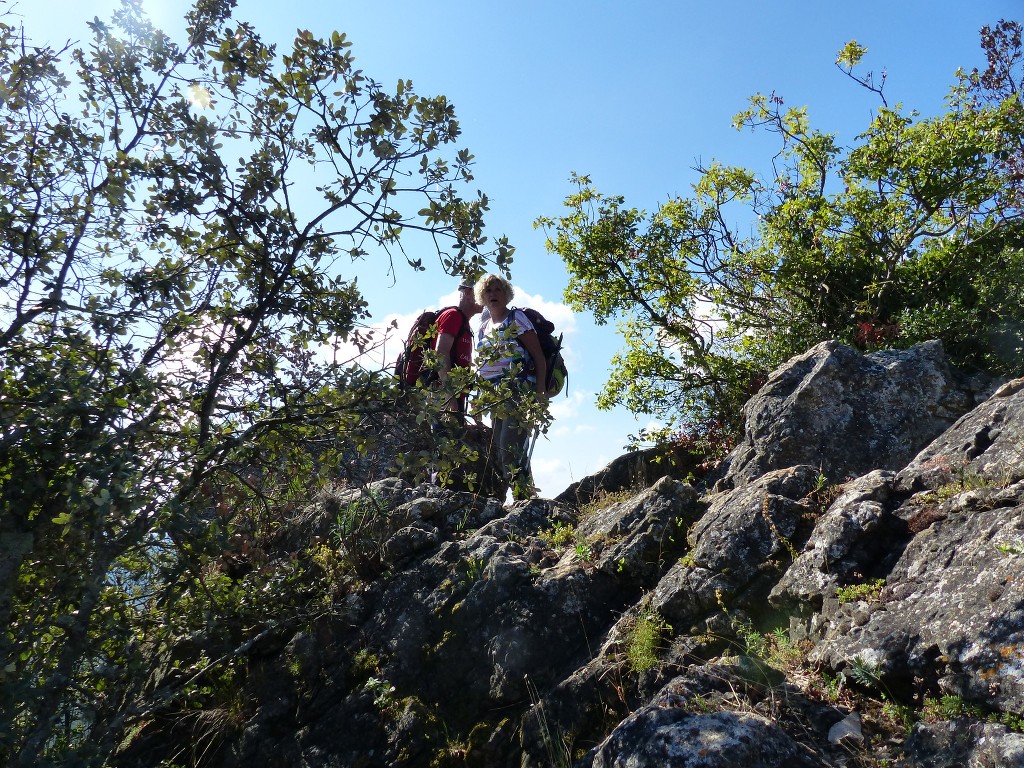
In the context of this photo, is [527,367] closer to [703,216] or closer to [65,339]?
[703,216]

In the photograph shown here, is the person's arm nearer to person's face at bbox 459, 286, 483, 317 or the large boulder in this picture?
person's face at bbox 459, 286, 483, 317

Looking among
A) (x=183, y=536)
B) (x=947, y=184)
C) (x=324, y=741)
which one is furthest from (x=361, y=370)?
(x=947, y=184)

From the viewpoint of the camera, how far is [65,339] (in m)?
4.18

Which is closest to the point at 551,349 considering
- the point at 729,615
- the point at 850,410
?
the point at 850,410

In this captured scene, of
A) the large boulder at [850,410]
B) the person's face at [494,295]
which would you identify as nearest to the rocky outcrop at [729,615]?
the large boulder at [850,410]

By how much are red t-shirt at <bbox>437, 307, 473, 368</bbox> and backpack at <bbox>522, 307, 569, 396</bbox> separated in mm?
697

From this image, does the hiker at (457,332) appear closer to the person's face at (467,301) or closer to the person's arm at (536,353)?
the person's face at (467,301)

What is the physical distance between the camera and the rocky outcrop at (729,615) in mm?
3510

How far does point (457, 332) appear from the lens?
8703 millimetres

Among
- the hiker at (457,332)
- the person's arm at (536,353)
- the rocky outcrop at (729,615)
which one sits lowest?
the rocky outcrop at (729,615)

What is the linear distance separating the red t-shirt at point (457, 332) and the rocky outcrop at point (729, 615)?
1890mm

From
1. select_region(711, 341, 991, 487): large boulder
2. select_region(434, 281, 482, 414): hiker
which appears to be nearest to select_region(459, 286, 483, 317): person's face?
select_region(434, 281, 482, 414): hiker

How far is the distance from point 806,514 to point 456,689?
8.35ft

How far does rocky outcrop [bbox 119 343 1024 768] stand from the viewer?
351 cm
